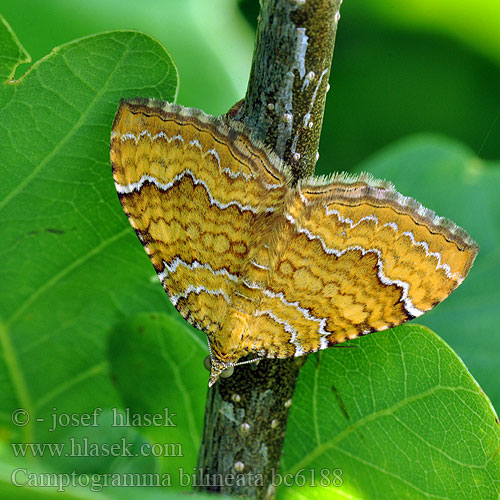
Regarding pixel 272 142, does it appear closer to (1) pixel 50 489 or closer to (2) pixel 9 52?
(2) pixel 9 52

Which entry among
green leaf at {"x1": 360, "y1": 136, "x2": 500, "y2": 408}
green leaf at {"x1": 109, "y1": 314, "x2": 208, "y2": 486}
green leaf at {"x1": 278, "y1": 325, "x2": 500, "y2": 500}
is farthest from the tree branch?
green leaf at {"x1": 360, "y1": 136, "x2": 500, "y2": 408}

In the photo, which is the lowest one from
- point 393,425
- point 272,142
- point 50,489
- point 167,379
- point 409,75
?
point 167,379

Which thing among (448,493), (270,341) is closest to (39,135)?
(270,341)

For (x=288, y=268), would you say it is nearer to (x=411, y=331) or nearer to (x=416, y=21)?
(x=411, y=331)

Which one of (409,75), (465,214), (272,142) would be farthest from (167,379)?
(409,75)

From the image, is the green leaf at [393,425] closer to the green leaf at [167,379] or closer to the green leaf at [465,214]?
the green leaf at [167,379]
